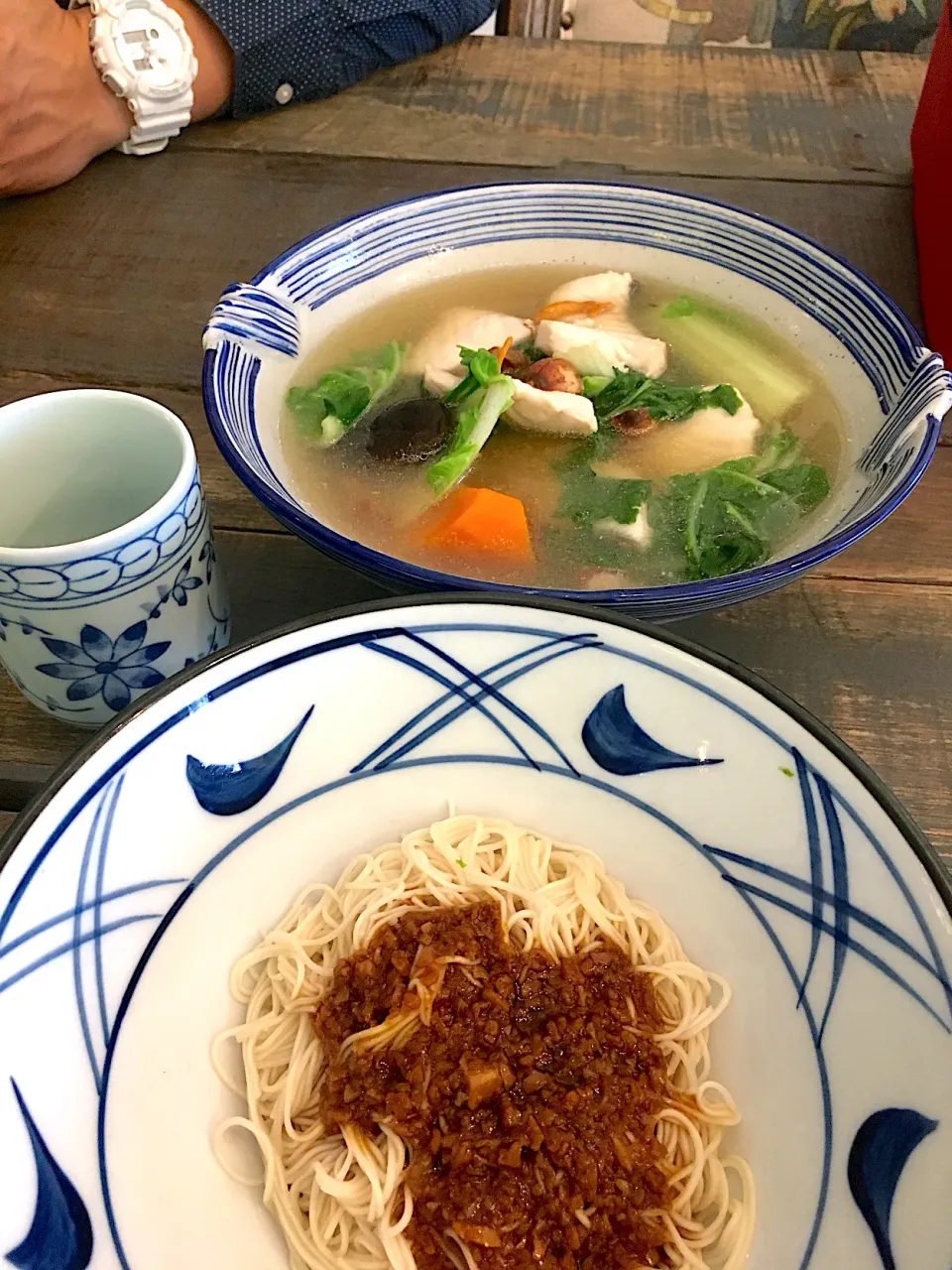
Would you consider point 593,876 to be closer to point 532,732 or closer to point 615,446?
point 532,732

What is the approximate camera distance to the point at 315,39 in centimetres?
265

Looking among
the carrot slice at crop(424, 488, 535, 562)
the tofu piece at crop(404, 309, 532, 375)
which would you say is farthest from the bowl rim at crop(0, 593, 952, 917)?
the tofu piece at crop(404, 309, 532, 375)

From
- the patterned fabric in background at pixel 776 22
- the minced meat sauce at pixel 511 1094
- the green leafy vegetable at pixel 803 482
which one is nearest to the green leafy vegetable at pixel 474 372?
the green leafy vegetable at pixel 803 482

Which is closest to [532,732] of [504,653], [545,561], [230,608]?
[504,653]

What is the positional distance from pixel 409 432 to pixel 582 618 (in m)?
0.74

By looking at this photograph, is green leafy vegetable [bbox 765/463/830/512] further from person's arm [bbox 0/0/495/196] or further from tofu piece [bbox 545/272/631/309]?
person's arm [bbox 0/0/495/196]

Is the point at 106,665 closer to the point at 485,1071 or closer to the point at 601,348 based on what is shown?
the point at 485,1071

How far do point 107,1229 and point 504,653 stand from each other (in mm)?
706

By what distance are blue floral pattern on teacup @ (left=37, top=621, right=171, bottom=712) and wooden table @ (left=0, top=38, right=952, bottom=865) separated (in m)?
0.16

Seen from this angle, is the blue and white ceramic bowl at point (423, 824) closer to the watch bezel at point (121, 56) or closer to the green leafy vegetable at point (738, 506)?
the green leafy vegetable at point (738, 506)

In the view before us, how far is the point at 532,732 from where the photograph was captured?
119 cm

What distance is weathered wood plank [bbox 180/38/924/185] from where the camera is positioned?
257cm

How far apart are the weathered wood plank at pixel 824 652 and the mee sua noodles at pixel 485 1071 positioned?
44 cm

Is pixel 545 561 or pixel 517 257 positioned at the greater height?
pixel 517 257
